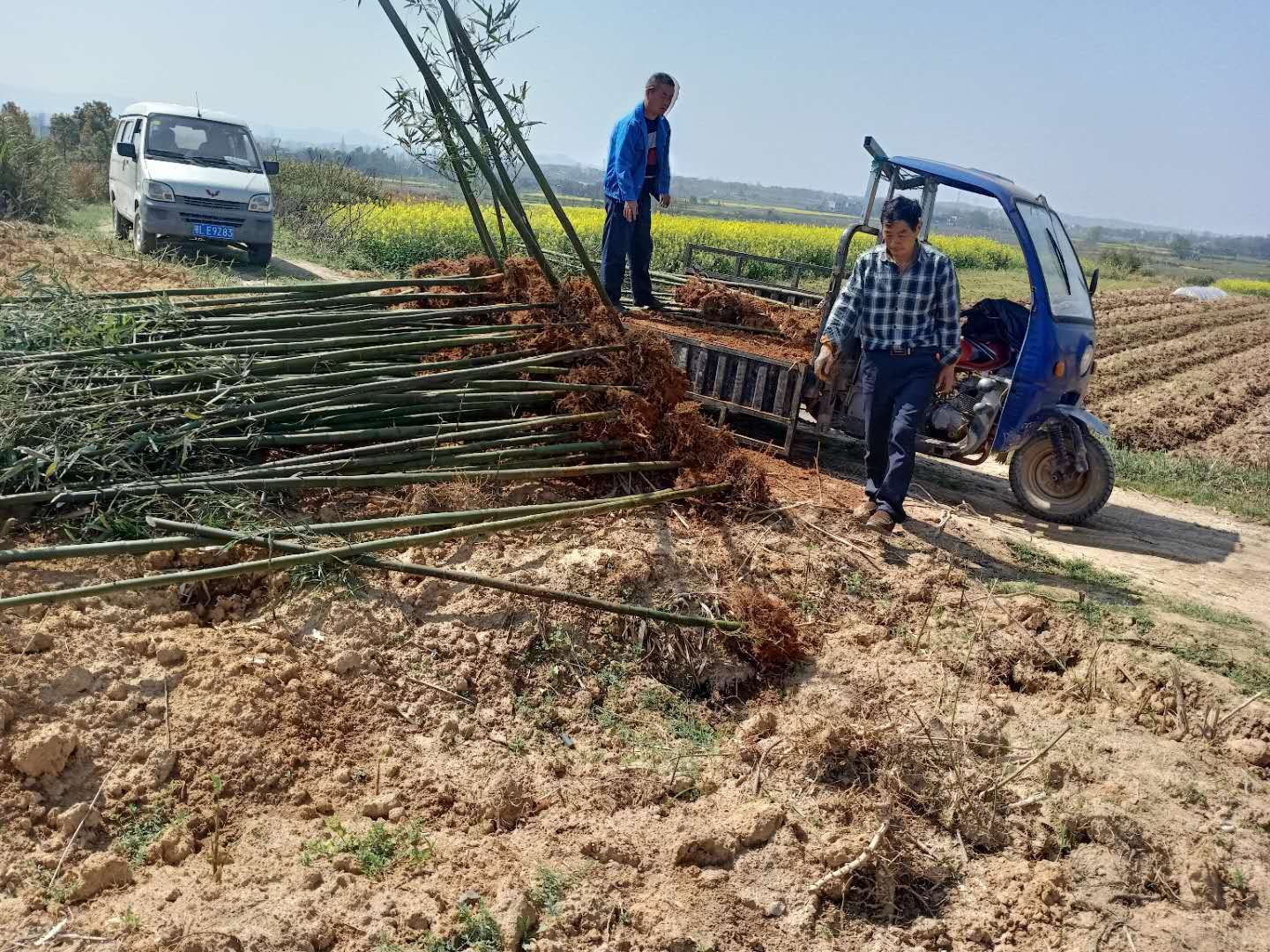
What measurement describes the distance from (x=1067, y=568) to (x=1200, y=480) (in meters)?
3.74

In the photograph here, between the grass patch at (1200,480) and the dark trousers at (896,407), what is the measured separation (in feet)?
11.8

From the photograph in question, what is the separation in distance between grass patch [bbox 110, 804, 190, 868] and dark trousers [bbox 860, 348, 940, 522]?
12.4ft

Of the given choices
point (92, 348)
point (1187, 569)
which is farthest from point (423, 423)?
point (1187, 569)

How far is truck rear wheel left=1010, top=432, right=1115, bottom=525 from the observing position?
612 cm

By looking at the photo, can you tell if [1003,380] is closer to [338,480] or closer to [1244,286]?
[338,480]

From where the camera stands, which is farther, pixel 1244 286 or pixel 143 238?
pixel 1244 286

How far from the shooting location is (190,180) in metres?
12.2

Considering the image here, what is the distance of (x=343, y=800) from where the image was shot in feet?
10.5

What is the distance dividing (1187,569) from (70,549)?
597 centimetres

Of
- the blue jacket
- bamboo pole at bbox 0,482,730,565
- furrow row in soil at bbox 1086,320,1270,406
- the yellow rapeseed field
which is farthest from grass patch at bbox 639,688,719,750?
the yellow rapeseed field

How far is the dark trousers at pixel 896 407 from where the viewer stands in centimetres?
524

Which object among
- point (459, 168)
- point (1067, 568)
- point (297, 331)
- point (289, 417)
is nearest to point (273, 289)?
point (297, 331)

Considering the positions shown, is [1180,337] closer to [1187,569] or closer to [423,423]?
[1187,569]

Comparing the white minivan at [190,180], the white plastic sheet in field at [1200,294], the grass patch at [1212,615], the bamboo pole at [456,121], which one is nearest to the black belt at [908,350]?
the grass patch at [1212,615]
